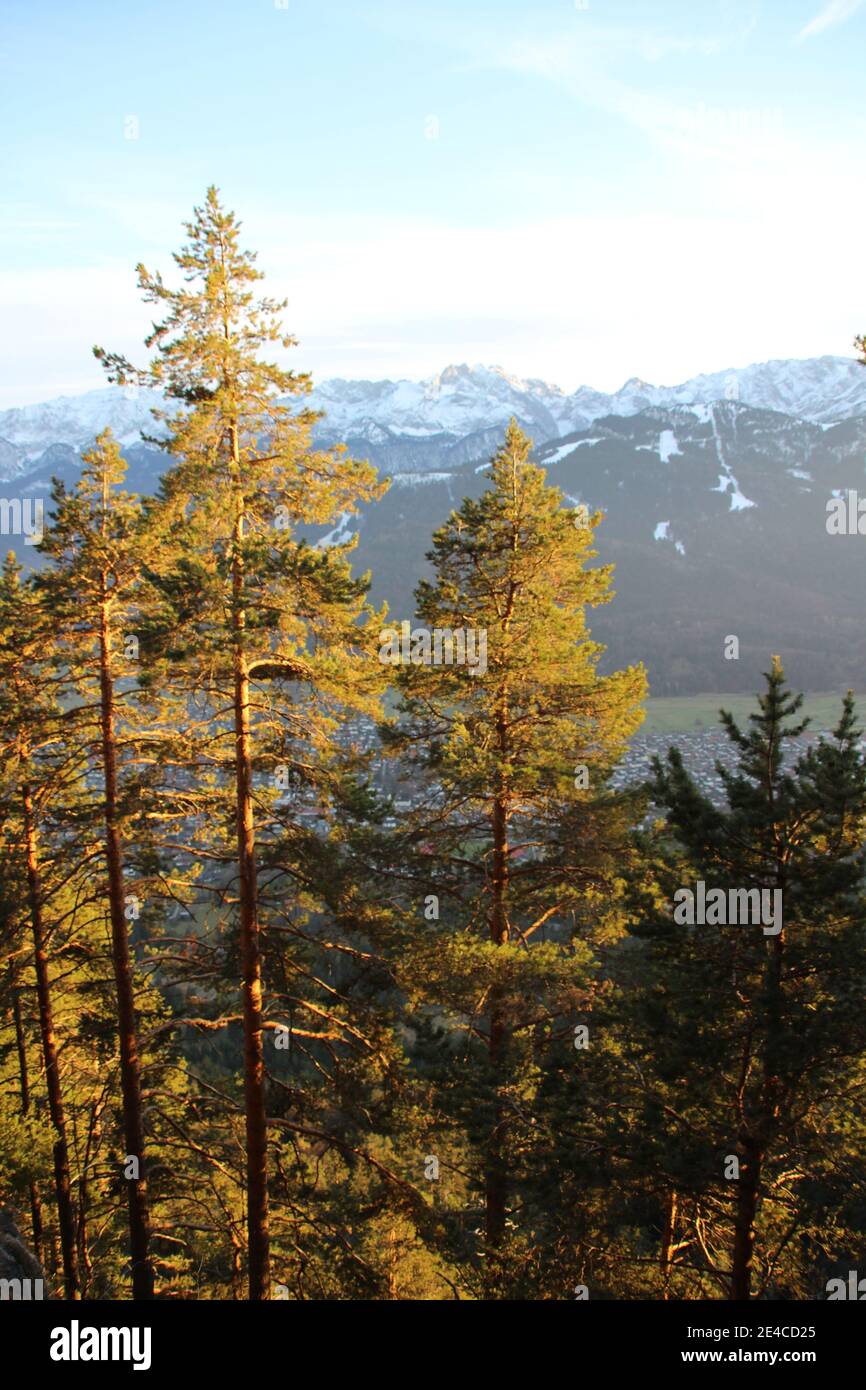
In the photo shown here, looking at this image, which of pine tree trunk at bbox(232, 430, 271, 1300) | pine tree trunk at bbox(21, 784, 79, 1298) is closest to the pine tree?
pine tree trunk at bbox(232, 430, 271, 1300)

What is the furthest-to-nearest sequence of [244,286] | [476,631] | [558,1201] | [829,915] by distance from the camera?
[476,631] → [244,286] → [558,1201] → [829,915]

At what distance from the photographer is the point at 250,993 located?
1106cm

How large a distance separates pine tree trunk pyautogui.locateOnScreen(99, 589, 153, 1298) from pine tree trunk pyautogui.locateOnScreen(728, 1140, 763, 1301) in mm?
8209

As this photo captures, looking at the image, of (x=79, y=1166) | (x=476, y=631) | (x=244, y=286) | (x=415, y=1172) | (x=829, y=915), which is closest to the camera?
(x=829, y=915)

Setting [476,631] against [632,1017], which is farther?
[476,631]

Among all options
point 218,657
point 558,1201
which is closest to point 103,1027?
point 218,657

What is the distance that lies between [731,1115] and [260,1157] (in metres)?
6.52

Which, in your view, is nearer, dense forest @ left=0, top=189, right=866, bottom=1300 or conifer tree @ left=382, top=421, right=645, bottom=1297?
dense forest @ left=0, top=189, right=866, bottom=1300

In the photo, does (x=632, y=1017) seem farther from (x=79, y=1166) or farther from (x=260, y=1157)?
(x=79, y=1166)

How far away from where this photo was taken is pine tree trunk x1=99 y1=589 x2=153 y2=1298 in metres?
A: 11.4

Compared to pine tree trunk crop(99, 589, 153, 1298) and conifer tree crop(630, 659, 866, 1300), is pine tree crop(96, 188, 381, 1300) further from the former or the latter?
conifer tree crop(630, 659, 866, 1300)

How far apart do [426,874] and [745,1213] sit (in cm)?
641

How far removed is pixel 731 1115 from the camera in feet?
32.0

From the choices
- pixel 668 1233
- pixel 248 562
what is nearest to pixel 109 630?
pixel 248 562
